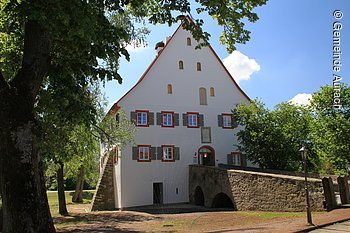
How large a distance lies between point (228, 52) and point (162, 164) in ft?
59.8

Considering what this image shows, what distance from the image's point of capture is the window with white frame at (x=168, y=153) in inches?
1101

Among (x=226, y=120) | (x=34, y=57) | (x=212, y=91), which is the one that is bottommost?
(x=34, y=57)

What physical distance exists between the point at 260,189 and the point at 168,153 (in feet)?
35.0

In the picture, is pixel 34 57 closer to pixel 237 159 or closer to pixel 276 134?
pixel 276 134

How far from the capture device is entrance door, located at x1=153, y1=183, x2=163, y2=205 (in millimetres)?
27409

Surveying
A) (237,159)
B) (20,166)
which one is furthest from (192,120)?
(20,166)

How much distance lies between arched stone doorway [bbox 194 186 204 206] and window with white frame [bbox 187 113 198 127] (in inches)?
210

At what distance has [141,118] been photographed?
91.2 feet

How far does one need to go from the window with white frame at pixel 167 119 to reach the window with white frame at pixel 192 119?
1.44 m

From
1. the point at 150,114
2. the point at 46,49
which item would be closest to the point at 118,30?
the point at 46,49

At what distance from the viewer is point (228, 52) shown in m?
10.7

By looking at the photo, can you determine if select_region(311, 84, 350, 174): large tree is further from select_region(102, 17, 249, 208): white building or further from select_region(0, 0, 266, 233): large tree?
select_region(0, 0, 266, 233): large tree

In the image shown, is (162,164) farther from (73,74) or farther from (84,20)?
(84,20)

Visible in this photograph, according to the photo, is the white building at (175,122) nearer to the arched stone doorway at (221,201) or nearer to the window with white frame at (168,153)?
the window with white frame at (168,153)
